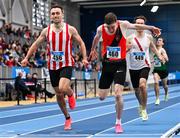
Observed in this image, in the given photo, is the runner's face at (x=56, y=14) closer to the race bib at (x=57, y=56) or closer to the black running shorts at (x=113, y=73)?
the race bib at (x=57, y=56)

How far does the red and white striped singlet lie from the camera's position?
808cm

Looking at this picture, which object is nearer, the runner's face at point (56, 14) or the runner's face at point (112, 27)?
the runner's face at point (112, 27)

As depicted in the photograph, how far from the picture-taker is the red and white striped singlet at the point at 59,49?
8078mm

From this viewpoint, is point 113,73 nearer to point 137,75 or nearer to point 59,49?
point 59,49

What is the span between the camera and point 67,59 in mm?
8102

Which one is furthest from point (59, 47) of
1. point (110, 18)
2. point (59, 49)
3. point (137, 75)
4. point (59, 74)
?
point (137, 75)

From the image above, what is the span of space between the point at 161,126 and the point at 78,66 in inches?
873

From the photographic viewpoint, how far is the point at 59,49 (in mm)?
8086

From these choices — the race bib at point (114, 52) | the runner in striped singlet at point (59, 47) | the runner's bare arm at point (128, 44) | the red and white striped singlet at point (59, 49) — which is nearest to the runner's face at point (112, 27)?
the race bib at point (114, 52)

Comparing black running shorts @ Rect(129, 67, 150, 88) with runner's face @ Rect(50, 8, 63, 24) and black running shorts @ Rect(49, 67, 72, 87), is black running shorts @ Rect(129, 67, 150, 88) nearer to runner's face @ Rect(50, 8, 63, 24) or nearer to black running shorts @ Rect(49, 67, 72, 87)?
black running shorts @ Rect(49, 67, 72, 87)

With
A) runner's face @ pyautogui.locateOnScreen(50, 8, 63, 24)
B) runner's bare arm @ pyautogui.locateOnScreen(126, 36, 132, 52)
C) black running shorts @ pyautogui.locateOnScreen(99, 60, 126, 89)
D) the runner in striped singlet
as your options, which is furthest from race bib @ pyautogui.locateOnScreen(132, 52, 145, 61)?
runner's face @ pyautogui.locateOnScreen(50, 8, 63, 24)

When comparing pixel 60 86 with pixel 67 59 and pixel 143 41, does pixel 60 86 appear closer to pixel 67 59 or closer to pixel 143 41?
pixel 67 59

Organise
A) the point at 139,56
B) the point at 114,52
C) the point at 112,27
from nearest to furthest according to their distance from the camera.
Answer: the point at 112,27 → the point at 114,52 → the point at 139,56

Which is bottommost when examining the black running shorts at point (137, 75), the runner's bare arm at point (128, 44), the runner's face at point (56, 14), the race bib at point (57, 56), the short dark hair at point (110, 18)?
the black running shorts at point (137, 75)
